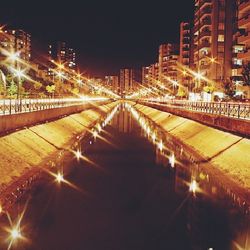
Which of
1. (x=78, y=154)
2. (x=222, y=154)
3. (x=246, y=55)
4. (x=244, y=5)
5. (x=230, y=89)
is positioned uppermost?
(x=244, y=5)

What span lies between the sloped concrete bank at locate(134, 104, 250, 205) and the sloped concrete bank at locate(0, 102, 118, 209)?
11171 mm

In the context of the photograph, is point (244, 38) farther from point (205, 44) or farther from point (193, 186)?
point (193, 186)

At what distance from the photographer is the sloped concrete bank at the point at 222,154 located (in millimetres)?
21989

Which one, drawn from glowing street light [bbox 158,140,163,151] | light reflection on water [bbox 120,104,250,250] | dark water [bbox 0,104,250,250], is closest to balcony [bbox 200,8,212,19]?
glowing street light [bbox 158,140,163,151]

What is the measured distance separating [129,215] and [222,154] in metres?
13.1

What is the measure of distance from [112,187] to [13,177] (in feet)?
18.4

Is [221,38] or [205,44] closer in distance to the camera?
[221,38]

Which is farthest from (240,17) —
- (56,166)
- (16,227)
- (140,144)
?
(16,227)

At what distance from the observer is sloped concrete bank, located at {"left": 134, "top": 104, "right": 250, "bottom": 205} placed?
22.0 meters

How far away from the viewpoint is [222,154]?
1105 inches

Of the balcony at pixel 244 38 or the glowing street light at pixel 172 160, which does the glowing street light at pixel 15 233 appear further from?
the balcony at pixel 244 38

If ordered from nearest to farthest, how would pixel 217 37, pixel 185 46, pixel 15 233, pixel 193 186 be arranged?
pixel 15 233 → pixel 193 186 → pixel 217 37 → pixel 185 46

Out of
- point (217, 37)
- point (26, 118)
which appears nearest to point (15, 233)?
point (26, 118)

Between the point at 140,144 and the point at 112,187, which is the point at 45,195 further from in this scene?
the point at 140,144
